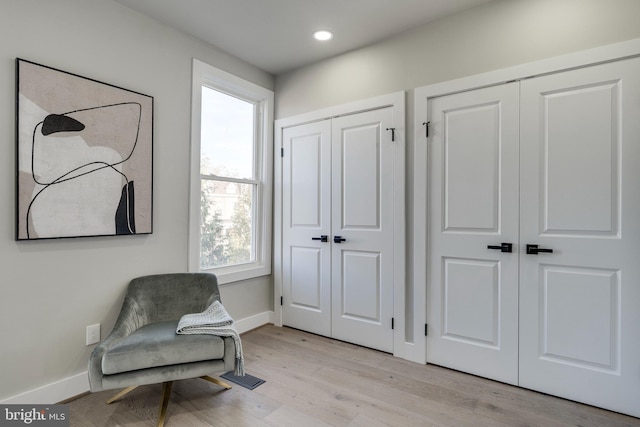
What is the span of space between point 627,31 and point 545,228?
120cm

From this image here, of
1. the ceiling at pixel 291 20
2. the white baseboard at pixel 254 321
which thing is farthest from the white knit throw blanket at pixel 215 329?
the ceiling at pixel 291 20

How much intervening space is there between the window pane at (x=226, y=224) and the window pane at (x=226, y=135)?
14 cm

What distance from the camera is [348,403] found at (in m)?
1.97

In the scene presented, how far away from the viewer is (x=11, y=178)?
5.86 ft

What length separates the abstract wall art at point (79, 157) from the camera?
183 centimetres

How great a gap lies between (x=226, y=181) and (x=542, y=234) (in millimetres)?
2529

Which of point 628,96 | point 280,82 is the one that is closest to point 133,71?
point 280,82

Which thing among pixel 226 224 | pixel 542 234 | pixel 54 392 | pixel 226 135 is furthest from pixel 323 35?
pixel 54 392

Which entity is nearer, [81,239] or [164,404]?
[164,404]

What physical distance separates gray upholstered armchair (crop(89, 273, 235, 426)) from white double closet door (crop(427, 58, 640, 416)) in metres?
1.62

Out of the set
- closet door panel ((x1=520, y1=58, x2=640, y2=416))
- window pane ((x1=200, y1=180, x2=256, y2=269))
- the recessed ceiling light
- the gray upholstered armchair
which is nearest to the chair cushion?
the gray upholstered armchair

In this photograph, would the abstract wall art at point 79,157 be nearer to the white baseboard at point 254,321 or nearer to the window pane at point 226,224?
the window pane at point 226,224

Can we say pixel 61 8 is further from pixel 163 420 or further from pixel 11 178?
pixel 163 420

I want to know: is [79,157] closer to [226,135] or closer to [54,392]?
[226,135]
